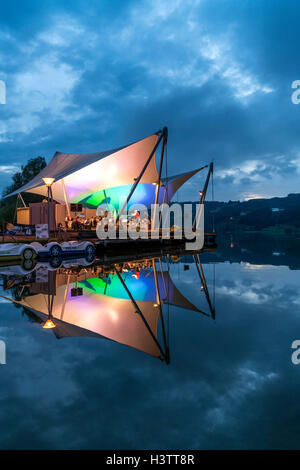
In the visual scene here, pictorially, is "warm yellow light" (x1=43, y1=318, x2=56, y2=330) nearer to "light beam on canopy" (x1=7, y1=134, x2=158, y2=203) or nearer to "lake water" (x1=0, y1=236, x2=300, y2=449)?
"lake water" (x1=0, y1=236, x2=300, y2=449)

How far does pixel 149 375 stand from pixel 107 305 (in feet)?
7.10

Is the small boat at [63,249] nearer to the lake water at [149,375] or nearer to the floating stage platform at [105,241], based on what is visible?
the floating stage platform at [105,241]

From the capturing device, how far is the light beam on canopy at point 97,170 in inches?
574

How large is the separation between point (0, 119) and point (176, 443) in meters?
66.2

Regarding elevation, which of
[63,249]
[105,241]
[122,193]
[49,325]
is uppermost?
[122,193]

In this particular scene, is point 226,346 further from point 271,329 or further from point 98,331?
point 98,331

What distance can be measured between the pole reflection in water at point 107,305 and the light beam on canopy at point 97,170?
8.42 meters

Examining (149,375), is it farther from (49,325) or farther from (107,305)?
(107,305)

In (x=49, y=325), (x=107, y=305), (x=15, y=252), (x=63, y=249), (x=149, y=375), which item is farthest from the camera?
(x=63, y=249)

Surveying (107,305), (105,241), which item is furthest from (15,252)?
(107,305)

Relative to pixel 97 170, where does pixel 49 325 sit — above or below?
below

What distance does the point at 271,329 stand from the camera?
3.26m

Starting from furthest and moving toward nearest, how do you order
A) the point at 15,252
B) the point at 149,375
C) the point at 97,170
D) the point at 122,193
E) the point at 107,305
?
1. the point at 122,193
2. the point at 97,170
3. the point at 15,252
4. the point at 107,305
5. the point at 149,375

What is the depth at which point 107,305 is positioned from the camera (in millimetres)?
4223
